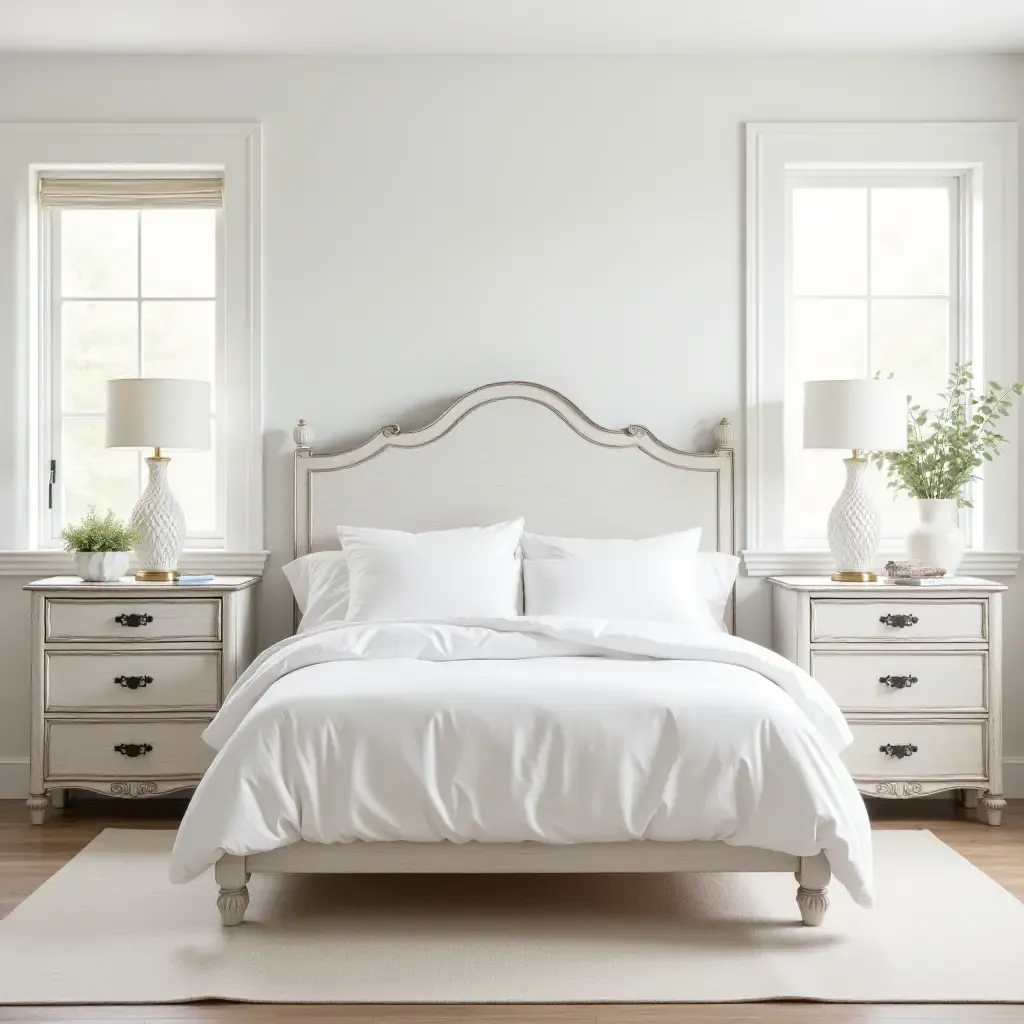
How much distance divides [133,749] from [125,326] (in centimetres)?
165

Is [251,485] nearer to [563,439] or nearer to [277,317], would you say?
[277,317]

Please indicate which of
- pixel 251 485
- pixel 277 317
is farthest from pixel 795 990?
pixel 277 317

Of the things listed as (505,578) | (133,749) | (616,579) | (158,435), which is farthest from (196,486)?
(616,579)

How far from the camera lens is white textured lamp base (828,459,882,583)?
3.87 meters

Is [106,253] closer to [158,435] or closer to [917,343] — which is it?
[158,435]

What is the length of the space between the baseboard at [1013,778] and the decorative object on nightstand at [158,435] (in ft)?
10.4

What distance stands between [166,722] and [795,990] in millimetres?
2250

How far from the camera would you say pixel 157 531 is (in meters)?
3.84

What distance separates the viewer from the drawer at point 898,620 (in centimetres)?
368

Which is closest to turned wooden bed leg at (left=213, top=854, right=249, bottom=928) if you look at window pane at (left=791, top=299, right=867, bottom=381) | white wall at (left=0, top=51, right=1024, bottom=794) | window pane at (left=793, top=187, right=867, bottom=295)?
white wall at (left=0, top=51, right=1024, bottom=794)

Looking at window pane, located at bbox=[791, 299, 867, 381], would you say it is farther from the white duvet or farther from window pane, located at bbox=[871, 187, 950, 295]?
the white duvet

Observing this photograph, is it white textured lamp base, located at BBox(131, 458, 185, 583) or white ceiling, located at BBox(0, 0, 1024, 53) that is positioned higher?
white ceiling, located at BBox(0, 0, 1024, 53)

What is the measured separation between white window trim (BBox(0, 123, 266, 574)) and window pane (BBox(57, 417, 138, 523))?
0.15 meters

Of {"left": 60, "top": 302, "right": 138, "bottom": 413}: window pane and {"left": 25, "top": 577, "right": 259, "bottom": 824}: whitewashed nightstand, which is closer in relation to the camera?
{"left": 25, "top": 577, "right": 259, "bottom": 824}: whitewashed nightstand
